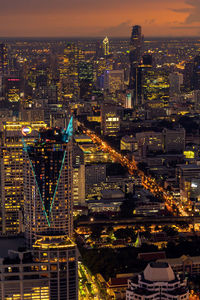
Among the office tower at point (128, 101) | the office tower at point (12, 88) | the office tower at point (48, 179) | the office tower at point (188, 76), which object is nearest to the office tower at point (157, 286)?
the office tower at point (48, 179)

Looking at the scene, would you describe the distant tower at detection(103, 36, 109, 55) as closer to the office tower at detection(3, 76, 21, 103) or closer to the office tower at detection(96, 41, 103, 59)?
the office tower at detection(96, 41, 103, 59)

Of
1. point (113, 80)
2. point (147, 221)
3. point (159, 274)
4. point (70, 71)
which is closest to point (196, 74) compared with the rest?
point (113, 80)

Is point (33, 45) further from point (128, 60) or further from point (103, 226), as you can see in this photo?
point (103, 226)

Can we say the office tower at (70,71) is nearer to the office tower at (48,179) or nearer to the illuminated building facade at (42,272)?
the office tower at (48,179)

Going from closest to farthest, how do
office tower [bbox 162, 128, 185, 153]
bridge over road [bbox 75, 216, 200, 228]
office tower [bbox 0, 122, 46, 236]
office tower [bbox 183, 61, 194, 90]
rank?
office tower [bbox 0, 122, 46, 236] < bridge over road [bbox 75, 216, 200, 228] < office tower [bbox 162, 128, 185, 153] < office tower [bbox 183, 61, 194, 90]

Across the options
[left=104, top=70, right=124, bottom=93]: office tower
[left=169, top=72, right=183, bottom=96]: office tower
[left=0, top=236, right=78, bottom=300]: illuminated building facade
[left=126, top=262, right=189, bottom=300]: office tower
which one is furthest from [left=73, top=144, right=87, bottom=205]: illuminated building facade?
[left=104, top=70, right=124, bottom=93]: office tower

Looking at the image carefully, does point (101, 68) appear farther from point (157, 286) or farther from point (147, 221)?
point (157, 286)
